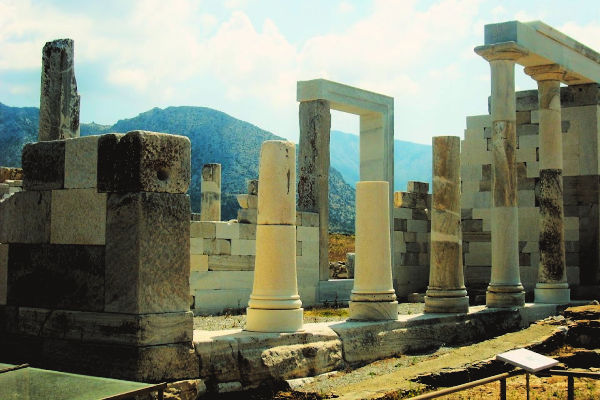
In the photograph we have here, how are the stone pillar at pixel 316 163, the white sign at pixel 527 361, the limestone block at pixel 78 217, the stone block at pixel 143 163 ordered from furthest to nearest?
the stone pillar at pixel 316 163 < the limestone block at pixel 78 217 < the stone block at pixel 143 163 < the white sign at pixel 527 361

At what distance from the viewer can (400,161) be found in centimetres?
18300

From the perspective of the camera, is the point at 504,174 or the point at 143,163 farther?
the point at 504,174

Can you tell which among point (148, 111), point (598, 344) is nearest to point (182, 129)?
point (148, 111)

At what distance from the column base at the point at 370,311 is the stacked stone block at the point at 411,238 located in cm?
752

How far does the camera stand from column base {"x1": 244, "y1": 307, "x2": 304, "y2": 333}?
9.58 m

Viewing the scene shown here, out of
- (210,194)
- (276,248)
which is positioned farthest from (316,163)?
(276,248)

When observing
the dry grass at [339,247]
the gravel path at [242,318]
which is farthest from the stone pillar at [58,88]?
the dry grass at [339,247]

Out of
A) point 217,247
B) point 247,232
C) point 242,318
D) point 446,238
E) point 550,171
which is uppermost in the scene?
point 550,171

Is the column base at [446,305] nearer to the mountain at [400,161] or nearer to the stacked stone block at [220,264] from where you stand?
the stacked stone block at [220,264]

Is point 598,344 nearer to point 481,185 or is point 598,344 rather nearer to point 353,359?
point 353,359

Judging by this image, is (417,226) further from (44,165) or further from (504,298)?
(44,165)

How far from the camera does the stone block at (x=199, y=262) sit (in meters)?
15.5

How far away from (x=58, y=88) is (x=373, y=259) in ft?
17.6

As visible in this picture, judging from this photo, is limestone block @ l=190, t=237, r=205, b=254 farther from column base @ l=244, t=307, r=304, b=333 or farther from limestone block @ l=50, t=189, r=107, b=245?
limestone block @ l=50, t=189, r=107, b=245
